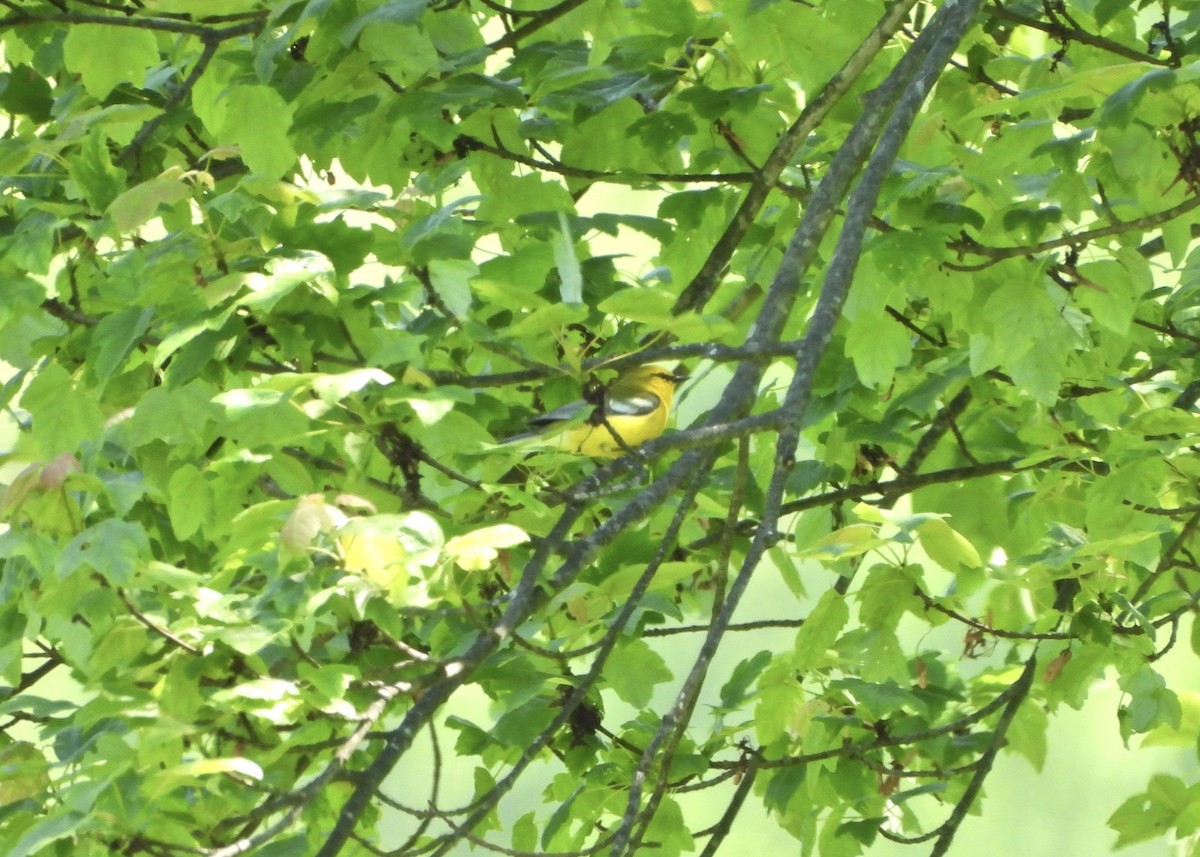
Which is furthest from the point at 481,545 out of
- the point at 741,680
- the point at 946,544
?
the point at 741,680

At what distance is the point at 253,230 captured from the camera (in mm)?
1987

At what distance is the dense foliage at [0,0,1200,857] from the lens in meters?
1.90

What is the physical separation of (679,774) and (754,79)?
1.34 metres

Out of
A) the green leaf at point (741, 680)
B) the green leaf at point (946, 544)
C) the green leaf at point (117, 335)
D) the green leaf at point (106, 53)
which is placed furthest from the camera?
the green leaf at point (741, 680)

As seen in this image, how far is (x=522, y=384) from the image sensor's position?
109 inches

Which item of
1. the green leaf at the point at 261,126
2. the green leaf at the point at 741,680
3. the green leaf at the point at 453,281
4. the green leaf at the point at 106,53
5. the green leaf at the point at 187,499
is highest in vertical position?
the green leaf at the point at 106,53

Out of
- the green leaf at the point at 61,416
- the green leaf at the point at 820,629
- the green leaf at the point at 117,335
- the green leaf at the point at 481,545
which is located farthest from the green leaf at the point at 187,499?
the green leaf at the point at 820,629

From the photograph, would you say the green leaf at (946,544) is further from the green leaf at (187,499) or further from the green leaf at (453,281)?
the green leaf at (187,499)

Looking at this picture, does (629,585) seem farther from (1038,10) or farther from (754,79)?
(1038,10)

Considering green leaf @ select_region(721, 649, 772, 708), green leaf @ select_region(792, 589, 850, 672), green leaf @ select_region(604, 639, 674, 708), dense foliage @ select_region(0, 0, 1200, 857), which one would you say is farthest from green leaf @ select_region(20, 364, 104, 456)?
green leaf @ select_region(721, 649, 772, 708)

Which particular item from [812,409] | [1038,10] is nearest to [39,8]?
[812,409]

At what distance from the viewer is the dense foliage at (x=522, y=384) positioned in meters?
1.90

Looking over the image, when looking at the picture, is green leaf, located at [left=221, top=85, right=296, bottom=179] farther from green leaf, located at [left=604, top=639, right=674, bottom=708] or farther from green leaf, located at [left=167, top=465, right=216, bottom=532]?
green leaf, located at [left=604, top=639, right=674, bottom=708]

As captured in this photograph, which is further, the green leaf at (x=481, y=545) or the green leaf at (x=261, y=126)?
the green leaf at (x=261, y=126)
